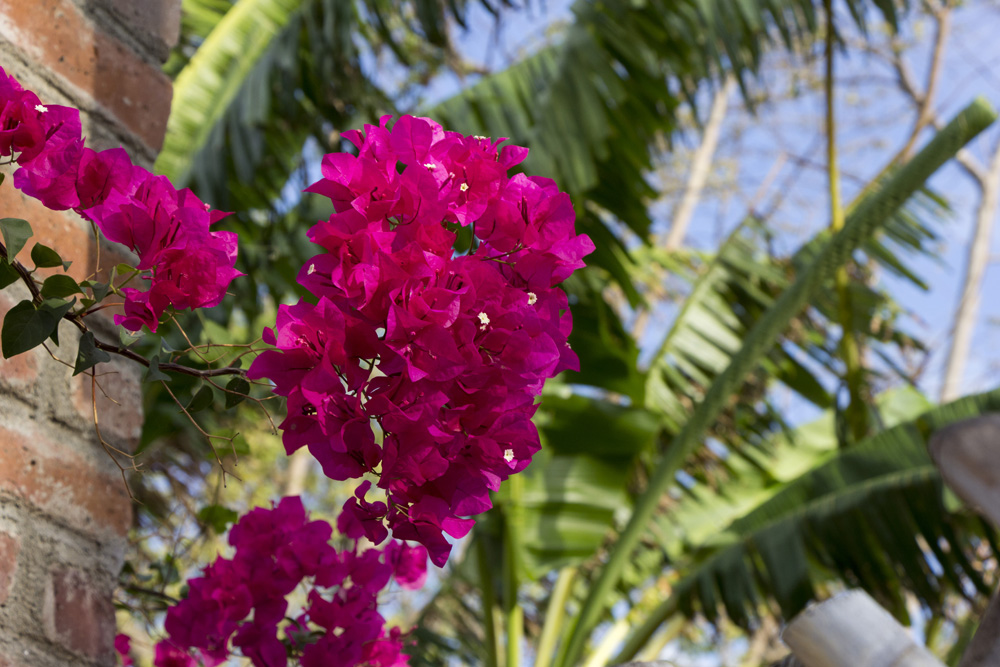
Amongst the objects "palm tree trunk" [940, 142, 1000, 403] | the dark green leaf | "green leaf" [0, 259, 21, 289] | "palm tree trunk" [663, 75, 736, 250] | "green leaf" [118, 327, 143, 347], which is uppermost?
"palm tree trunk" [663, 75, 736, 250]

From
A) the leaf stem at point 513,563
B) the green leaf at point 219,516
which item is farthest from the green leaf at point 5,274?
the leaf stem at point 513,563

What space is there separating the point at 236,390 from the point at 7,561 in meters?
0.26

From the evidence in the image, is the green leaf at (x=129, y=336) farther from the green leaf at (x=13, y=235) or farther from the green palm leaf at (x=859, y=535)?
the green palm leaf at (x=859, y=535)

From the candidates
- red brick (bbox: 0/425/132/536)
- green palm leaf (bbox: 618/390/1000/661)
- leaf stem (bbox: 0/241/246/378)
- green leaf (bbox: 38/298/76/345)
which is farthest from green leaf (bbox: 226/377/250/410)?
green palm leaf (bbox: 618/390/1000/661)

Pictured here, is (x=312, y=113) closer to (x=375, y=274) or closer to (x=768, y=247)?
(x=768, y=247)

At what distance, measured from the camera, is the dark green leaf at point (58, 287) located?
533mm

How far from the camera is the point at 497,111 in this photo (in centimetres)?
229

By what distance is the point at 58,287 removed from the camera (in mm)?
537

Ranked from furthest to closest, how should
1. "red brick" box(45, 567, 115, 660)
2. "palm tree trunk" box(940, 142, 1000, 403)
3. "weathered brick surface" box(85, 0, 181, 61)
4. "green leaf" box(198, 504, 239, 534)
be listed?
"palm tree trunk" box(940, 142, 1000, 403), "green leaf" box(198, 504, 239, 534), "weathered brick surface" box(85, 0, 181, 61), "red brick" box(45, 567, 115, 660)

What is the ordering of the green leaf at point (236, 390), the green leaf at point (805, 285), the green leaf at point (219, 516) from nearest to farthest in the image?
1. the green leaf at point (236, 390)
2. the green leaf at point (219, 516)
3. the green leaf at point (805, 285)

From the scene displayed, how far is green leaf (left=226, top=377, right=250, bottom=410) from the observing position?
0.61 meters

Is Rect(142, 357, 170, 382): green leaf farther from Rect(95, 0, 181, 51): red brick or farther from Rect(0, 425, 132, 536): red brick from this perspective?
Rect(95, 0, 181, 51): red brick

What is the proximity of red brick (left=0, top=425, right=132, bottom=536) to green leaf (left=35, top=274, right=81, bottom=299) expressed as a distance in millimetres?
232

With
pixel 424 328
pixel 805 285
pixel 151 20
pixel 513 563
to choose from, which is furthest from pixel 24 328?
pixel 513 563
